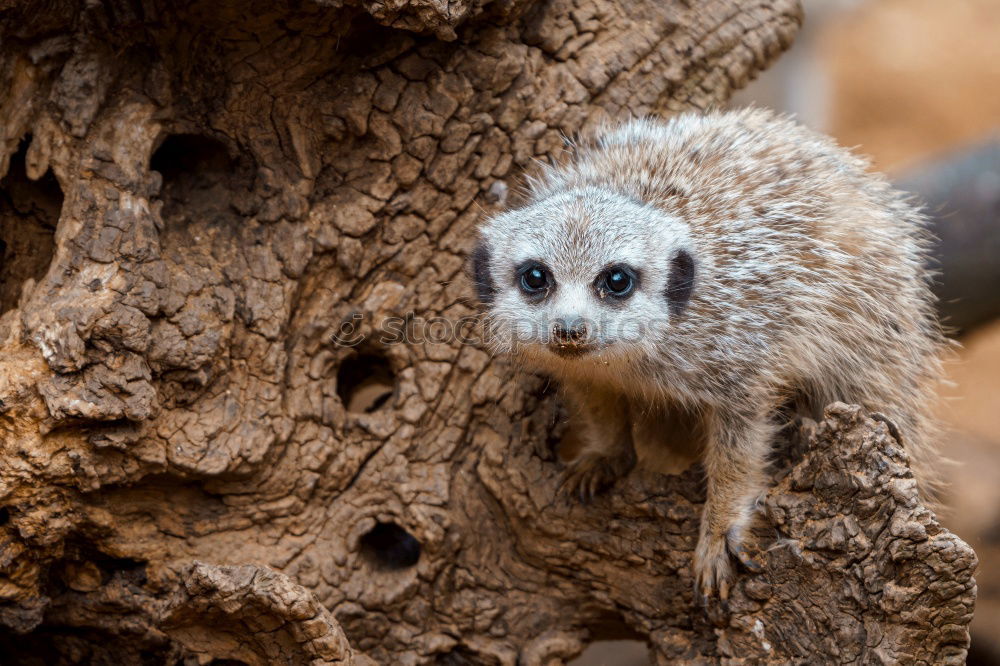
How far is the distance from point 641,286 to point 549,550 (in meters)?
1.13

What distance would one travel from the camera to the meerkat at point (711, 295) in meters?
3.79

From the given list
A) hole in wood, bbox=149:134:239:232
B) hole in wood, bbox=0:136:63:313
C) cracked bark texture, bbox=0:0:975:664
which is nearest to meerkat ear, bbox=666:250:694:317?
cracked bark texture, bbox=0:0:975:664

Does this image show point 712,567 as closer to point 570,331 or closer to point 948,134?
point 570,331

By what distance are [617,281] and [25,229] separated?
2.26 metres

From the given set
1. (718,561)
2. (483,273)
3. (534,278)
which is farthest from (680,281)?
(718,561)

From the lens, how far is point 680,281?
3.82 metres

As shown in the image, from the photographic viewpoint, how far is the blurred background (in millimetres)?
6383

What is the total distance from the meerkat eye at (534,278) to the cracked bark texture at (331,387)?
340 millimetres

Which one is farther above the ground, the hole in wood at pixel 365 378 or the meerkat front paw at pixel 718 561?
the hole in wood at pixel 365 378

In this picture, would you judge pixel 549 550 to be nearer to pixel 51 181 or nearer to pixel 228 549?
pixel 228 549

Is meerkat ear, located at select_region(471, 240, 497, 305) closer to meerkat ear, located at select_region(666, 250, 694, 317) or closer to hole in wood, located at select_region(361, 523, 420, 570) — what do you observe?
meerkat ear, located at select_region(666, 250, 694, 317)

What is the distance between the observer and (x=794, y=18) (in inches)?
185

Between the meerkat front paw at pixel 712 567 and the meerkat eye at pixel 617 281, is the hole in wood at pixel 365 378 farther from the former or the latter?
the meerkat front paw at pixel 712 567

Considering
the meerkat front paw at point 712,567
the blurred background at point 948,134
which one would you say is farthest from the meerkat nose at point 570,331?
the blurred background at point 948,134
